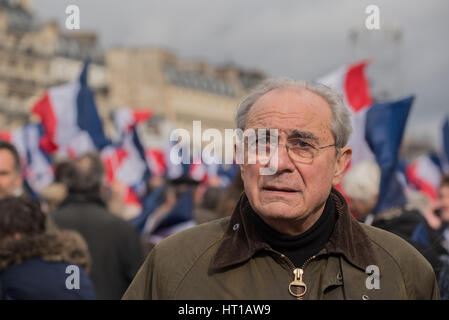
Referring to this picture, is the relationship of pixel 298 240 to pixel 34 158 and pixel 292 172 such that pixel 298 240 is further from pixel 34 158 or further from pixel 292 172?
pixel 34 158

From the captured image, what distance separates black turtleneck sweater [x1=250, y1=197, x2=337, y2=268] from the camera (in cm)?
264

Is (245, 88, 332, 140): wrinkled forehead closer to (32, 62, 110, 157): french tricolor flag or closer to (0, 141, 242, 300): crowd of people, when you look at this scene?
(0, 141, 242, 300): crowd of people

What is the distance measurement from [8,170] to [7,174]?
28mm

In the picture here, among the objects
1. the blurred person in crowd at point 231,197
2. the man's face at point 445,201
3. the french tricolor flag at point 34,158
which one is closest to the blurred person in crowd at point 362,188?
the blurred person in crowd at point 231,197

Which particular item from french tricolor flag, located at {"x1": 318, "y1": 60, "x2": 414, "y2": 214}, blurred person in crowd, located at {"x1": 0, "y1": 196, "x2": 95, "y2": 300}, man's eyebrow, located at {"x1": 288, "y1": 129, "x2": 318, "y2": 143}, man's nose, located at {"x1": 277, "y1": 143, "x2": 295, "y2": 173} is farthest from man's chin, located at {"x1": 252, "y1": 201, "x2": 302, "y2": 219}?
french tricolor flag, located at {"x1": 318, "y1": 60, "x2": 414, "y2": 214}

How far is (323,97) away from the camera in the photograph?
2.80 metres

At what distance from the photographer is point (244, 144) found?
2779 mm

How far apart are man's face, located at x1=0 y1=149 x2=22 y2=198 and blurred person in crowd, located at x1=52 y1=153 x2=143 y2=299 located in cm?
35

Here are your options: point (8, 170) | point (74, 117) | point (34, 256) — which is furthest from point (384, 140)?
point (74, 117)

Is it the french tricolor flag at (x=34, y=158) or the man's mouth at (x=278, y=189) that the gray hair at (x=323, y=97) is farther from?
the french tricolor flag at (x=34, y=158)

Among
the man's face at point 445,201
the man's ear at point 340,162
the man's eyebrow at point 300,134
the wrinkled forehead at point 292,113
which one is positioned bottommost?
the man's face at point 445,201

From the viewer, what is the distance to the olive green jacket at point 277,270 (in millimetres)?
2555

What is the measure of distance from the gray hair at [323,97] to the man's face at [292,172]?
0.10 ft
